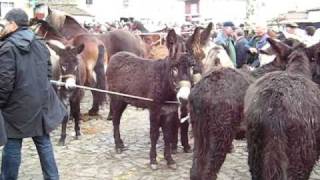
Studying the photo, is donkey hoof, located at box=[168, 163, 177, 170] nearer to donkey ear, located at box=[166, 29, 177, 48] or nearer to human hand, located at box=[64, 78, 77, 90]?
donkey ear, located at box=[166, 29, 177, 48]

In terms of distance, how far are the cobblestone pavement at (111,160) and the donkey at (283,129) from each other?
290cm

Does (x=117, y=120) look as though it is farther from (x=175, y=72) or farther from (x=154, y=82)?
(x=175, y=72)

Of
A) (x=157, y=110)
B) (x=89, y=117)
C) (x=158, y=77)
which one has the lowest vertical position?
(x=89, y=117)

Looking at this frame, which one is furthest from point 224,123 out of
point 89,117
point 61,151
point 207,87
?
point 89,117

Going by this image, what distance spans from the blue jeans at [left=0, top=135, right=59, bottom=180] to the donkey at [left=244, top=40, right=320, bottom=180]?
2738 mm

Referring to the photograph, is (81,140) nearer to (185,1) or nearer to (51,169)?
(51,169)

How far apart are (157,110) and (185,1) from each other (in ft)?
177

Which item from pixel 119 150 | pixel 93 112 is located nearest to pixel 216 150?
pixel 119 150

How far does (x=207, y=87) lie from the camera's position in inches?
199

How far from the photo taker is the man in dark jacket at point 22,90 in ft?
17.0

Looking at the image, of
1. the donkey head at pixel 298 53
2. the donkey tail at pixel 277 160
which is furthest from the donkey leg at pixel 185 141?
the donkey tail at pixel 277 160

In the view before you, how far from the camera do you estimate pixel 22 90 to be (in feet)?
17.3

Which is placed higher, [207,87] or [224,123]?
[207,87]

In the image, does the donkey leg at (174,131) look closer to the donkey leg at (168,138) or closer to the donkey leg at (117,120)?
the donkey leg at (168,138)
